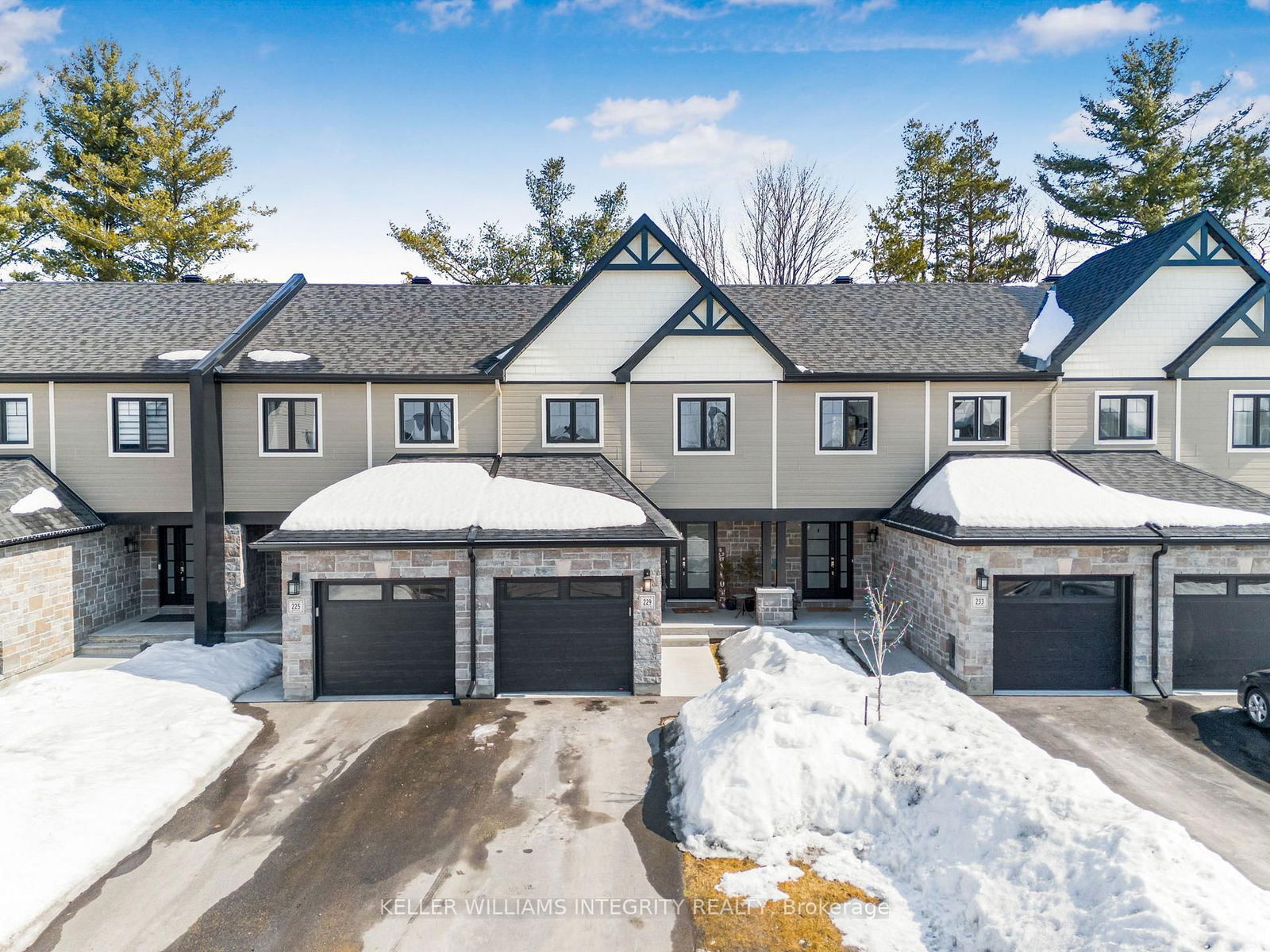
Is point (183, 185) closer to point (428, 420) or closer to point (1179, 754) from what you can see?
point (428, 420)

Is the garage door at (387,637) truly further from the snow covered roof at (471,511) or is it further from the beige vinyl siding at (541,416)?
the beige vinyl siding at (541,416)

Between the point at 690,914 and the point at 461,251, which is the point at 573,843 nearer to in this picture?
the point at 690,914

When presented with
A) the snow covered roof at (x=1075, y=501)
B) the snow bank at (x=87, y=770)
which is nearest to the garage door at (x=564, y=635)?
the snow bank at (x=87, y=770)

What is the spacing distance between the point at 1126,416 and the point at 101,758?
20.3m

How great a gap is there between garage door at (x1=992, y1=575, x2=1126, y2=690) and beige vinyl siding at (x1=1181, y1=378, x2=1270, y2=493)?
5.98m

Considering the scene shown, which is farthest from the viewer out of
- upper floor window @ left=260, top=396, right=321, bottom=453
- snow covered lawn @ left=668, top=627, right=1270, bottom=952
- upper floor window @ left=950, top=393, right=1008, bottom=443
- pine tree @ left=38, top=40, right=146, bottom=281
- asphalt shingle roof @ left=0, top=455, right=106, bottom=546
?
pine tree @ left=38, top=40, right=146, bottom=281

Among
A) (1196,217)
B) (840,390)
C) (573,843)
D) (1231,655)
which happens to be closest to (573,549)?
(573,843)

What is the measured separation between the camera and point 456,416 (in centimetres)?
1542

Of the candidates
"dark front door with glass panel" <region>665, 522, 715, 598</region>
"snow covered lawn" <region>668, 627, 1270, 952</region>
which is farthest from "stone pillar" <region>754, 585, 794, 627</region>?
"snow covered lawn" <region>668, 627, 1270, 952</region>

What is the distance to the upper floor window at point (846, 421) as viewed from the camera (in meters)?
15.3

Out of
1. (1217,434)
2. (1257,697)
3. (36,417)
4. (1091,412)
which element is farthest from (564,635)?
(1217,434)

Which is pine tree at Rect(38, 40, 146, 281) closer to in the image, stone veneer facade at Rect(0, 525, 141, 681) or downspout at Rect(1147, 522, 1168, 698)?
stone veneer facade at Rect(0, 525, 141, 681)

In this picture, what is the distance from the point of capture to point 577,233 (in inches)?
1137

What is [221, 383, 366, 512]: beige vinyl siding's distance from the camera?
14.8 m
